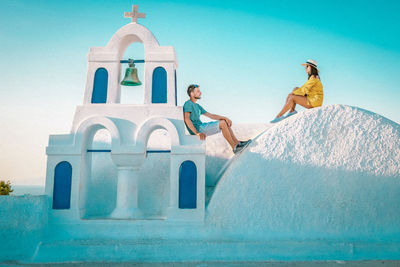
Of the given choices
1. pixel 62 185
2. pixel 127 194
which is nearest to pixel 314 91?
pixel 127 194

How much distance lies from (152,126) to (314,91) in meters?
3.62

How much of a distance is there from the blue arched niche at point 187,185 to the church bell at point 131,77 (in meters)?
2.09

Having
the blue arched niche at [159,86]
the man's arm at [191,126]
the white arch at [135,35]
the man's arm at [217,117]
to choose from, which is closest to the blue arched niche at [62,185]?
the blue arched niche at [159,86]

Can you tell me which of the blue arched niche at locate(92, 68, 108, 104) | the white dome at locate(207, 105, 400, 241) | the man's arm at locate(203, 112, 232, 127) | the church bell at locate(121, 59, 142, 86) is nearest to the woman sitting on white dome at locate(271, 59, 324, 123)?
the white dome at locate(207, 105, 400, 241)

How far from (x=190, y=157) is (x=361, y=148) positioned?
11.3 feet

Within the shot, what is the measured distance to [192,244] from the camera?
6.45m

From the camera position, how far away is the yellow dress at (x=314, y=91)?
303 inches

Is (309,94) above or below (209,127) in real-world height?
above

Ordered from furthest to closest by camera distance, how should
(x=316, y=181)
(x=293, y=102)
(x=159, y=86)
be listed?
(x=293, y=102) → (x=159, y=86) → (x=316, y=181)

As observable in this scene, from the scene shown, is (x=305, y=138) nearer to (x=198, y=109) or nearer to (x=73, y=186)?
(x=198, y=109)

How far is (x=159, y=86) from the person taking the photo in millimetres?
7359

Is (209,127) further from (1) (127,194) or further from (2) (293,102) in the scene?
(1) (127,194)

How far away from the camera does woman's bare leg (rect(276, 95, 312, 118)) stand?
779 centimetres

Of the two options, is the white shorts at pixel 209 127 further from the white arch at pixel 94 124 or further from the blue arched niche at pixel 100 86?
the blue arched niche at pixel 100 86
